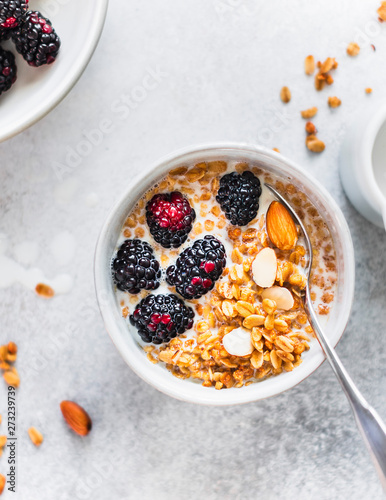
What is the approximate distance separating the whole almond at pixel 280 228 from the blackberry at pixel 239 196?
29mm

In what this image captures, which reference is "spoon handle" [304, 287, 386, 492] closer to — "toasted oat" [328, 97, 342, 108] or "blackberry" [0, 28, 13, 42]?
"toasted oat" [328, 97, 342, 108]

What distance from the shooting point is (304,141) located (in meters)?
1.06

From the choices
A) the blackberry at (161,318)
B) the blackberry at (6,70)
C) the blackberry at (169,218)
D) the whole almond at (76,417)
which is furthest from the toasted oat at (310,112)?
the whole almond at (76,417)

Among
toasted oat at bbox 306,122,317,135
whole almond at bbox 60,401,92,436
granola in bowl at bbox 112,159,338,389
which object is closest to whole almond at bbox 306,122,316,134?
toasted oat at bbox 306,122,317,135

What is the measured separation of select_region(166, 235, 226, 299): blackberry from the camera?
36.1 inches

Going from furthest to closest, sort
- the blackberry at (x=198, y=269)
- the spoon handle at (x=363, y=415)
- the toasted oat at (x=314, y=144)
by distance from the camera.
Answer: the toasted oat at (x=314, y=144), the blackberry at (x=198, y=269), the spoon handle at (x=363, y=415)

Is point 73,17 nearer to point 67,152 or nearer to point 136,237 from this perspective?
point 67,152

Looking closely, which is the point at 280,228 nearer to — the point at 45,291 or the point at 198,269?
the point at 198,269

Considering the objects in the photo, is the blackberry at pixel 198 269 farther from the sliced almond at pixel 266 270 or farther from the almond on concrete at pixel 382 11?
the almond on concrete at pixel 382 11

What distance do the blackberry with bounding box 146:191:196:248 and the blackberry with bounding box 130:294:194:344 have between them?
94 mm

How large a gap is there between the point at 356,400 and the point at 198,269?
313 mm

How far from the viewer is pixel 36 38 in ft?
3.06

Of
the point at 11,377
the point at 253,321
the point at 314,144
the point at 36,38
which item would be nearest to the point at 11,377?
the point at 11,377

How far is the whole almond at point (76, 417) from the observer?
108cm
